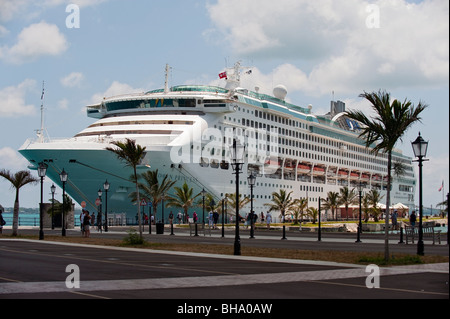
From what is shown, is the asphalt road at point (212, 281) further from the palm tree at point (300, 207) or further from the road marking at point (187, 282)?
the palm tree at point (300, 207)

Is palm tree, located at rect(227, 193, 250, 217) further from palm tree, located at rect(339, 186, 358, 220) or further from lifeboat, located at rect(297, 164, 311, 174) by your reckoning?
palm tree, located at rect(339, 186, 358, 220)

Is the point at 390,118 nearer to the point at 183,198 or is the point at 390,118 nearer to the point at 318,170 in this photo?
the point at 183,198

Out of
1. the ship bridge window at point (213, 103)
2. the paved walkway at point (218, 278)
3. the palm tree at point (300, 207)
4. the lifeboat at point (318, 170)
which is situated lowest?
the palm tree at point (300, 207)

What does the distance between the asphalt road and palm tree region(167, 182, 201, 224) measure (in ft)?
110

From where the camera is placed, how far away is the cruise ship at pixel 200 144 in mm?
47438

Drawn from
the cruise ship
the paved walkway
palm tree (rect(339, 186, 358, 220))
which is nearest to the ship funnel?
the cruise ship

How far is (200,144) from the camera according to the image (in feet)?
170

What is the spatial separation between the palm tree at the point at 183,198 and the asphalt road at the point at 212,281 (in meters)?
33.6

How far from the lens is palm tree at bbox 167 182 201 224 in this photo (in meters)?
50.7

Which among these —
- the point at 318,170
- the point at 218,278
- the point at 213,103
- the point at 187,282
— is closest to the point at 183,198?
the point at 213,103

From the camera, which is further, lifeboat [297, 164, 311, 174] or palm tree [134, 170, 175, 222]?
lifeboat [297, 164, 311, 174]

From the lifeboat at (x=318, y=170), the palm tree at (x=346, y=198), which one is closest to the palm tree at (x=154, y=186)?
the lifeboat at (x=318, y=170)
